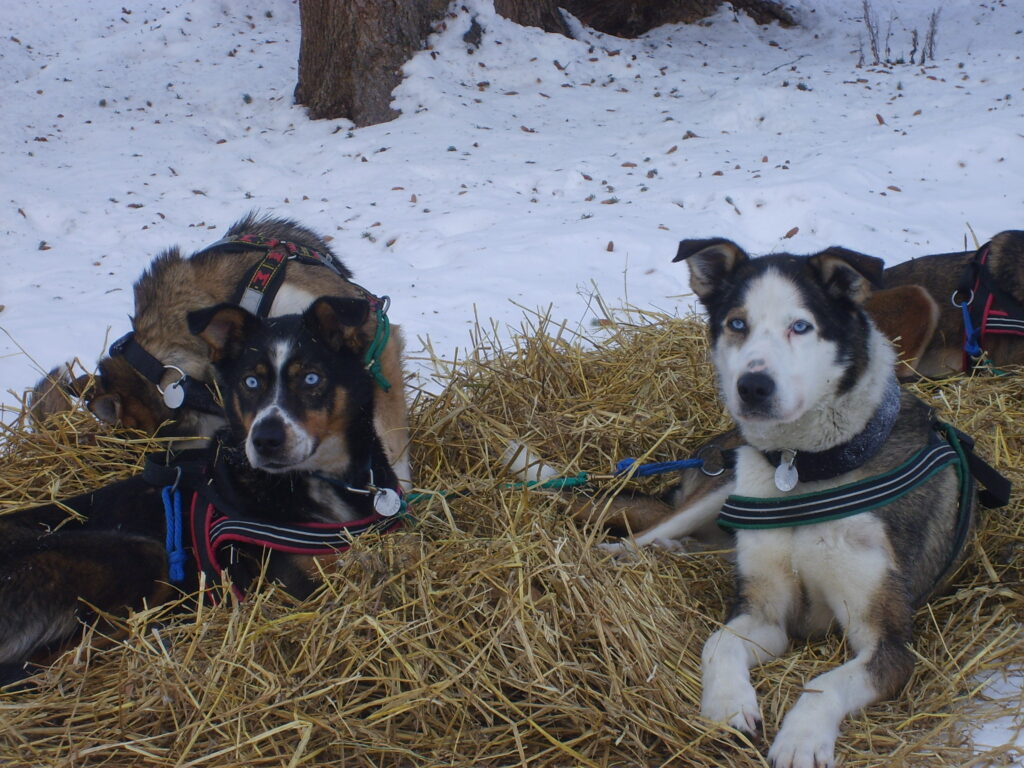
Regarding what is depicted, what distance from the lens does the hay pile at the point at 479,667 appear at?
8.88 ft

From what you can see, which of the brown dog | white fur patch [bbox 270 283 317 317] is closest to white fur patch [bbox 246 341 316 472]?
white fur patch [bbox 270 283 317 317]

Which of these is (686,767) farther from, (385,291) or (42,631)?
(385,291)

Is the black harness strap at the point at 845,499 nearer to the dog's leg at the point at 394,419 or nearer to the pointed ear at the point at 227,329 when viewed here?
the dog's leg at the point at 394,419

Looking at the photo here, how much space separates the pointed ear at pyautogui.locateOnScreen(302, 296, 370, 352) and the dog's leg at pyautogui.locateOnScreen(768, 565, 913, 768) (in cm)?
208

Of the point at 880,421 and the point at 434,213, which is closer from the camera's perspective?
the point at 880,421

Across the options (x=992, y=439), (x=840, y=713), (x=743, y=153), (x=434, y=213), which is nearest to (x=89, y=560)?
(x=840, y=713)

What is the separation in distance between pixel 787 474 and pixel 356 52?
9419 millimetres

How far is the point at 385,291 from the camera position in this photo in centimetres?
722

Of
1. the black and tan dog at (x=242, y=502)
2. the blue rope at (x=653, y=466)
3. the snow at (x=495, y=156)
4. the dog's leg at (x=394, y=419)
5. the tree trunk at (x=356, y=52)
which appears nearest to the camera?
the black and tan dog at (x=242, y=502)

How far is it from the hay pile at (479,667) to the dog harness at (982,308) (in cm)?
172

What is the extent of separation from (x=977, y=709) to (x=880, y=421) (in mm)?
1025

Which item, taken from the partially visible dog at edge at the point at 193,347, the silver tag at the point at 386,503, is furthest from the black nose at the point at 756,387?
the partially visible dog at edge at the point at 193,347

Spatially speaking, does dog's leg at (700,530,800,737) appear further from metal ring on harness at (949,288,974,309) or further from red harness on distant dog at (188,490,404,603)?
metal ring on harness at (949,288,974,309)

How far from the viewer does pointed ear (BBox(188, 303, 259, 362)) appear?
3.57 meters
